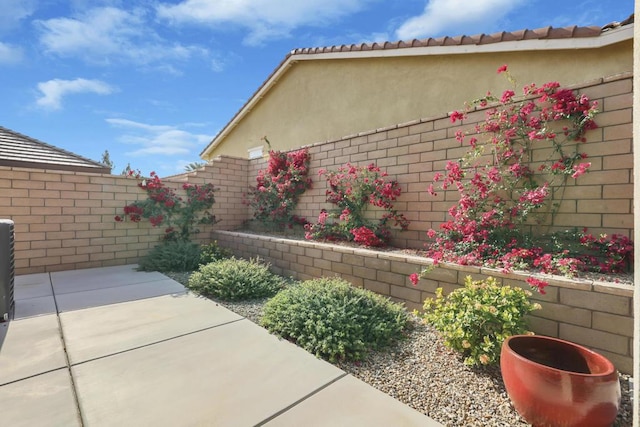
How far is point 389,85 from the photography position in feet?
22.1

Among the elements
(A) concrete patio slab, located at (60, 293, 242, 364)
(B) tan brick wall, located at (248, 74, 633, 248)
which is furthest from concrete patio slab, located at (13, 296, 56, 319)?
(B) tan brick wall, located at (248, 74, 633, 248)

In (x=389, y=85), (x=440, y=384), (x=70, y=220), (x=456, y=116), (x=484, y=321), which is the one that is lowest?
(x=440, y=384)

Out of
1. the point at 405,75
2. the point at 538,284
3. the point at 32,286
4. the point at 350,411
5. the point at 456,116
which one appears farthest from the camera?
the point at 405,75

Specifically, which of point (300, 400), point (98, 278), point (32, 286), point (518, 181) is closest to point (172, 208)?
point (98, 278)

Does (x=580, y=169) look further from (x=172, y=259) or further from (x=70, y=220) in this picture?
(x=70, y=220)

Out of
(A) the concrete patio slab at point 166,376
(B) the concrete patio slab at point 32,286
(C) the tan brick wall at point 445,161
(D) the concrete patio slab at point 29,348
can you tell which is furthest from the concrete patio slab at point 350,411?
(B) the concrete patio slab at point 32,286

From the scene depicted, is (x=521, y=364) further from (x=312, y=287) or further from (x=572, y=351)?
(x=312, y=287)

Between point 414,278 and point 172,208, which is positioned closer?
point 414,278

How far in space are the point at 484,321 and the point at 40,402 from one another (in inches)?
117

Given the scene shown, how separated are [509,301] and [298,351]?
66.7 inches

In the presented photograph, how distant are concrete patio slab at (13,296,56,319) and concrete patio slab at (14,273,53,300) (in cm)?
21

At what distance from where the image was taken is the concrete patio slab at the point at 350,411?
1.60 meters

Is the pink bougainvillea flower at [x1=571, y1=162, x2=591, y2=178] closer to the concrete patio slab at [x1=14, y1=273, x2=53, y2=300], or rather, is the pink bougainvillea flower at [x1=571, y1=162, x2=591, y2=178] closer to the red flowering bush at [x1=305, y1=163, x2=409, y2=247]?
the red flowering bush at [x1=305, y1=163, x2=409, y2=247]

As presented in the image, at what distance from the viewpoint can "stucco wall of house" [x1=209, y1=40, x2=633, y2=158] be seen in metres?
4.72
